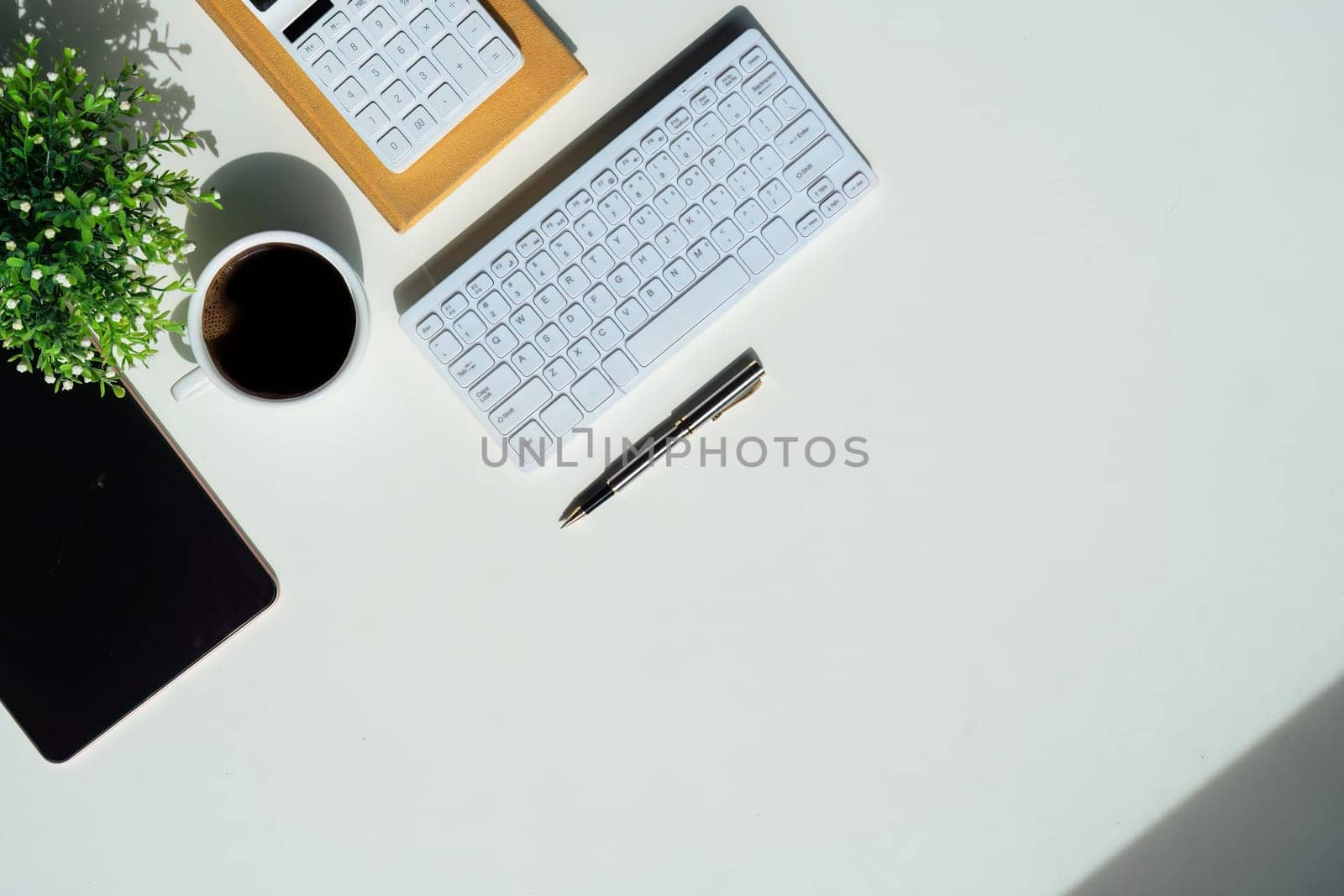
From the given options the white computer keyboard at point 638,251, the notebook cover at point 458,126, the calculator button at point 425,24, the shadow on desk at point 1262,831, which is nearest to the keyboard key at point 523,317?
the white computer keyboard at point 638,251

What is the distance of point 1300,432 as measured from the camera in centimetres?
76

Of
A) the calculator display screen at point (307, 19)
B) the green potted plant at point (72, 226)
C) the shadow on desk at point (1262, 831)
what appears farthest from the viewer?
the shadow on desk at point (1262, 831)

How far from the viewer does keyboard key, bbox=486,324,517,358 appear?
2.33 feet

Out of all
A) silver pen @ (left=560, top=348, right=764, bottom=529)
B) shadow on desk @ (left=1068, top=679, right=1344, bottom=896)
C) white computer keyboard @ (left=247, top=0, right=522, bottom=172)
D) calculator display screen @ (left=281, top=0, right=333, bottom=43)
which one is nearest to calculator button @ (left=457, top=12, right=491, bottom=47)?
white computer keyboard @ (left=247, top=0, right=522, bottom=172)

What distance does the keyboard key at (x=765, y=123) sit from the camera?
0.70m

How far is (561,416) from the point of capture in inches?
28.0

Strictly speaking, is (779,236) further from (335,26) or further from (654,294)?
(335,26)

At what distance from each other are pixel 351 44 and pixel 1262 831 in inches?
40.5

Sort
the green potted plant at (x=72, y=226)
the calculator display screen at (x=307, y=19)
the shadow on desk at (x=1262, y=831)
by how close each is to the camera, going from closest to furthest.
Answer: the green potted plant at (x=72, y=226) < the calculator display screen at (x=307, y=19) < the shadow on desk at (x=1262, y=831)

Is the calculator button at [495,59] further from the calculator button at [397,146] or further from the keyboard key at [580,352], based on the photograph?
the keyboard key at [580,352]

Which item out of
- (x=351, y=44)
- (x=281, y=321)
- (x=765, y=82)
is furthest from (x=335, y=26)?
(x=765, y=82)

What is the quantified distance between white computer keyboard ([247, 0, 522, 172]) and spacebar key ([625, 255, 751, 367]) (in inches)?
8.8

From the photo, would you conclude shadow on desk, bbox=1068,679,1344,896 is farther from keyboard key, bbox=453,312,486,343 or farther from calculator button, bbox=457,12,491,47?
calculator button, bbox=457,12,491,47

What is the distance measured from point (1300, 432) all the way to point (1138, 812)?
36 centimetres
